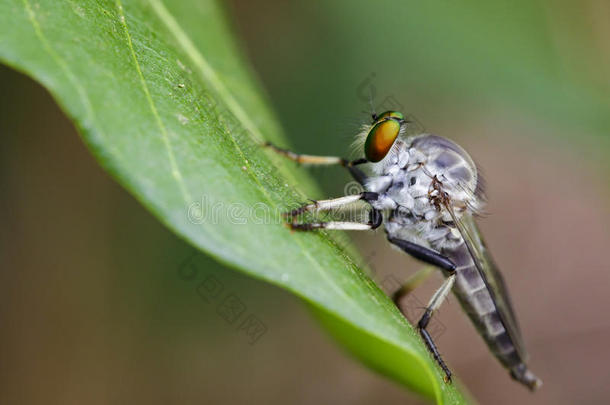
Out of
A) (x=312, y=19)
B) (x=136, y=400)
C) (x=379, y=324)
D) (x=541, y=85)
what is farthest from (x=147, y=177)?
(x=541, y=85)

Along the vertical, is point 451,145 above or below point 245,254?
below

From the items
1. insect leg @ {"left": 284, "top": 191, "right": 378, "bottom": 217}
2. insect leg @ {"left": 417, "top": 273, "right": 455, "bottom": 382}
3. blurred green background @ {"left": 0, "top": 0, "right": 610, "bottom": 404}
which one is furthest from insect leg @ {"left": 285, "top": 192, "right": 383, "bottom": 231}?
blurred green background @ {"left": 0, "top": 0, "right": 610, "bottom": 404}

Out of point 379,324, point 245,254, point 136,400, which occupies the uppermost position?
point 245,254

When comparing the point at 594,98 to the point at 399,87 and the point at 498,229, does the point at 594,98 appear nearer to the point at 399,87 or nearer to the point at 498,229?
the point at 399,87

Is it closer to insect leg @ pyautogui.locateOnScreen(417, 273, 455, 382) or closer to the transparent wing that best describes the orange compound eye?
the transparent wing

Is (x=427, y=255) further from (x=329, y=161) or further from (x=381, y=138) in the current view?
(x=329, y=161)

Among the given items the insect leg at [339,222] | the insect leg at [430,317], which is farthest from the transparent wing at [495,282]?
the insect leg at [339,222]

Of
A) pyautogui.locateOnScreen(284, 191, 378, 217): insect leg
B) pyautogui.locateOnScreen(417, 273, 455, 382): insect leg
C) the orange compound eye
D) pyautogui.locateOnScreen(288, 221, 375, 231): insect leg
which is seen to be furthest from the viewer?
the orange compound eye

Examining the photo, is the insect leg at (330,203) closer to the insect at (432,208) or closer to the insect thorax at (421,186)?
the insect at (432,208)
